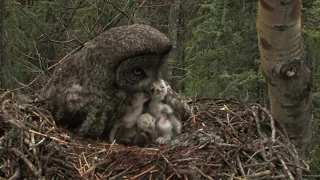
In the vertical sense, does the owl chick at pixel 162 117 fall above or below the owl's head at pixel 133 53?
below

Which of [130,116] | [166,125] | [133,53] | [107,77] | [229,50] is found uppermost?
[133,53]

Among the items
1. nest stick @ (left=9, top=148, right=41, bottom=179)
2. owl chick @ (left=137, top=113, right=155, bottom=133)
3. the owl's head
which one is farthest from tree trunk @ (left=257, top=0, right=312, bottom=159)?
nest stick @ (left=9, top=148, right=41, bottom=179)

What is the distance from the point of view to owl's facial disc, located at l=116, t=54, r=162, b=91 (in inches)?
151

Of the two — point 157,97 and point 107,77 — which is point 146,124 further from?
point 107,77

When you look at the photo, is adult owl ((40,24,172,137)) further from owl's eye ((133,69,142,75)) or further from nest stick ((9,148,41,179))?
nest stick ((9,148,41,179))

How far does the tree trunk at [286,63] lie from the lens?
115 inches

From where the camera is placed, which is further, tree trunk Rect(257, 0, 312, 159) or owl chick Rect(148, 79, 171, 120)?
owl chick Rect(148, 79, 171, 120)

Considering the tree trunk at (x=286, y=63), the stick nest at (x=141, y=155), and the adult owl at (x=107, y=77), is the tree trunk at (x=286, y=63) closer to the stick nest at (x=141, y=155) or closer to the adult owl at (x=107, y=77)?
the stick nest at (x=141, y=155)

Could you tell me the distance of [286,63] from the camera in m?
3.09

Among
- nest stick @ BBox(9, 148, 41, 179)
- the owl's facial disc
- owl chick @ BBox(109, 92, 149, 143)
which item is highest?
the owl's facial disc

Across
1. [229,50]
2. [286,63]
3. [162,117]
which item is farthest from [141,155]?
[229,50]

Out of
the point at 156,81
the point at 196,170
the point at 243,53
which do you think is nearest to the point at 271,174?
the point at 196,170

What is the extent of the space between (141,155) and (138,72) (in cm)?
84

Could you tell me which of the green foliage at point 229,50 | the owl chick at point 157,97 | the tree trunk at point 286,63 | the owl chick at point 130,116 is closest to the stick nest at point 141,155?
the tree trunk at point 286,63
